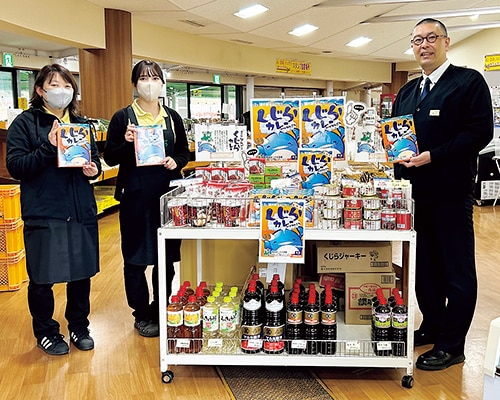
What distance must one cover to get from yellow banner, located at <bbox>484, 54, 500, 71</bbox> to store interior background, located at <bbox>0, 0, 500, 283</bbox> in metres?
0.65

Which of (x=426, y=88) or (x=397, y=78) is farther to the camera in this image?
(x=397, y=78)

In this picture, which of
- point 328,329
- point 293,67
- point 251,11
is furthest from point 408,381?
point 293,67

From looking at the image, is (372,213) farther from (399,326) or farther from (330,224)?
(399,326)

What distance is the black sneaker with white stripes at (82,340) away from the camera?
3.08 meters

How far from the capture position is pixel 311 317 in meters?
2.60

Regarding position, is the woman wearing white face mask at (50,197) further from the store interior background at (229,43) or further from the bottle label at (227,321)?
Answer: the bottle label at (227,321)

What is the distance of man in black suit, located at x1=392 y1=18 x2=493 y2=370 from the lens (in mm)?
2641

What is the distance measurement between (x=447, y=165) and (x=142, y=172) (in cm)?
156

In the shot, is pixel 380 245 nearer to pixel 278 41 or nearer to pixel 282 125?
pixel 282 125

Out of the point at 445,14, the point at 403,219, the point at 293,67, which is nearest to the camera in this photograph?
the point at 403,219

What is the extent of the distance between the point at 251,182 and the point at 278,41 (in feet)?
32.3

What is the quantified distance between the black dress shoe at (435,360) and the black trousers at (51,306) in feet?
5.86

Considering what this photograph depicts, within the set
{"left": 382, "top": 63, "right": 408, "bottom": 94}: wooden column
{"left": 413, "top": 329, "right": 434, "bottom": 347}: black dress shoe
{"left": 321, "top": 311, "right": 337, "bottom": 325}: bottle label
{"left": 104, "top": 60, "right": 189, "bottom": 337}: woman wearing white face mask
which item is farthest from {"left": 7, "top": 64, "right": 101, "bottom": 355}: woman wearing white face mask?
{"left": 382, "top": 63, "right": 408, "bottom": 94}: wooden column

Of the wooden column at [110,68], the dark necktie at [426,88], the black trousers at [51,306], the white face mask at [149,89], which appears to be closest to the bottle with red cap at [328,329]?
the dark necktie at [426,88]
